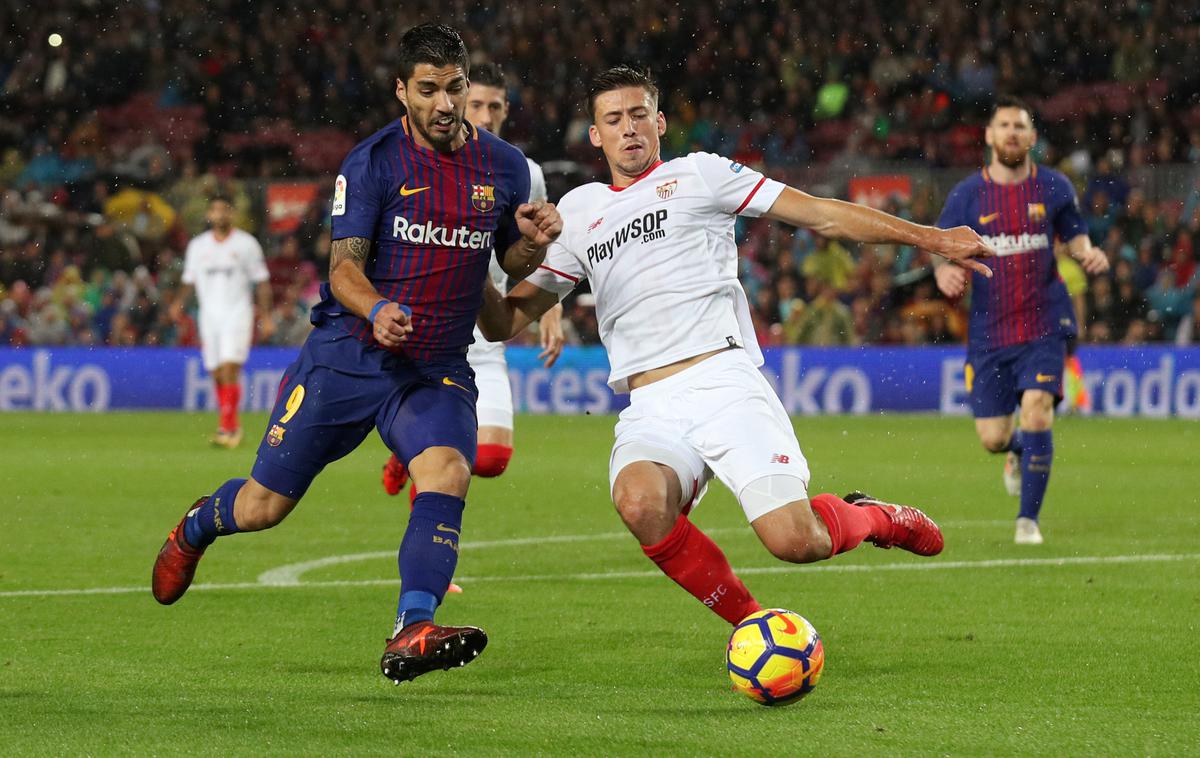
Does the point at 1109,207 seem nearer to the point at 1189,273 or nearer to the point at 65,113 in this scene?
the point at 1189,273

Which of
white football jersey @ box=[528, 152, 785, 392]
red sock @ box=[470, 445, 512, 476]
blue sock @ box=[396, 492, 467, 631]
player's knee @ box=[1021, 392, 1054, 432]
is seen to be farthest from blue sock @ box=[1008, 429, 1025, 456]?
blue sock @ box=[396, 492, 467, 631]

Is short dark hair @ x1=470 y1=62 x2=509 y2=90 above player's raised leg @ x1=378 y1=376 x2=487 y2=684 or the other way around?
above

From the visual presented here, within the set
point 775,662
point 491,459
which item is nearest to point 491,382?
point 491,459

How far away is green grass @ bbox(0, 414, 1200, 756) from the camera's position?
16.3 feet

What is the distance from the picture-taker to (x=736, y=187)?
252 inches

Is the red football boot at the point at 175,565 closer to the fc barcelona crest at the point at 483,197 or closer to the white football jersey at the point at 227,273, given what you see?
the fc barcelona crest at the point at 483,197

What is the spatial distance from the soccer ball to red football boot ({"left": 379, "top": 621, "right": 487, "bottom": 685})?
80 cm

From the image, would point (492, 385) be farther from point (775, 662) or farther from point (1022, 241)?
point (775, 662)

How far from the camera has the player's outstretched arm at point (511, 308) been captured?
21.2 feet

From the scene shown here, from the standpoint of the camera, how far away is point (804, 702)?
18.0 ft

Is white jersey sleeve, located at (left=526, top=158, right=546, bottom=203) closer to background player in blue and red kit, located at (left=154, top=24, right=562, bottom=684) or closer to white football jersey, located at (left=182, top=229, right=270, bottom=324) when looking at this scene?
background player in blue and red kit, located at (left=154, top=24, right=562, bottom=684)

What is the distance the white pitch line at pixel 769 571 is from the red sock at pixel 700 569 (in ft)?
8.25

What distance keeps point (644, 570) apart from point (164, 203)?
18.7m

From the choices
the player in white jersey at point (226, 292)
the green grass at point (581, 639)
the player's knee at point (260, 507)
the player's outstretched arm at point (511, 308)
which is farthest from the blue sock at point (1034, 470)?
the player in white jersey at point (226, 292)
